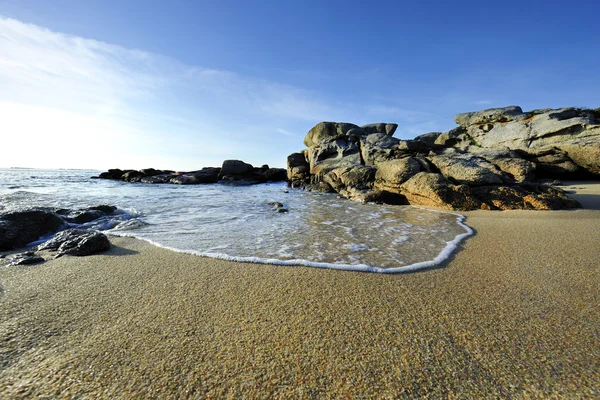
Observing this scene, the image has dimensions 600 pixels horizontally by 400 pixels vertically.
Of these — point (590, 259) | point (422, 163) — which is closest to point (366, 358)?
point (590, 259)

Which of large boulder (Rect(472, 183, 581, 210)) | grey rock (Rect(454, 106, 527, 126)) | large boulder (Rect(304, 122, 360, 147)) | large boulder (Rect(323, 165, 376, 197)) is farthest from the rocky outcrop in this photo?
grey rock (Rect(454, 106, 527, 126))

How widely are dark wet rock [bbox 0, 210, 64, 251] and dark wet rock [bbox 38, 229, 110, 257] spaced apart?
516 millimetres

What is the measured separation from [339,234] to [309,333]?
3185 mm

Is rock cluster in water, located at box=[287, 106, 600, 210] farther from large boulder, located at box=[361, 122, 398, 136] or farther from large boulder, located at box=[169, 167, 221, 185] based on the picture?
large boulder, located at box=[169, 167, 221, 185]

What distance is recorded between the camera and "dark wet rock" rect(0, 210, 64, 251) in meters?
3.70

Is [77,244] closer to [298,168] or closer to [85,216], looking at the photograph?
[85,216]

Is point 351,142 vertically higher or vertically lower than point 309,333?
higher

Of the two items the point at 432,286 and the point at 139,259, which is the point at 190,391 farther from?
the point at 139,259

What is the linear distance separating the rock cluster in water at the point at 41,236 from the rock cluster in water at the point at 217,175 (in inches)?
737

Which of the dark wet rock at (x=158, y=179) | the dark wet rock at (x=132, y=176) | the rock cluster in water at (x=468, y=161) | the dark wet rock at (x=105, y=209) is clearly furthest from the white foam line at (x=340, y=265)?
the dark wet rock at (x=132, y=176)

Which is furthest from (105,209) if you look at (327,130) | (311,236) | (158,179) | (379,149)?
(158,179)

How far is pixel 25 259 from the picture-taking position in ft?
9.97

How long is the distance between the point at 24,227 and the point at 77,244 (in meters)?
1.48

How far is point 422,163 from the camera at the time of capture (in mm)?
10281
